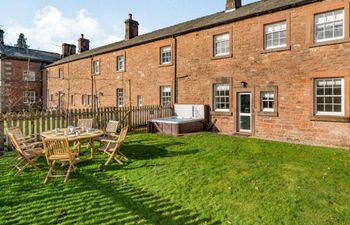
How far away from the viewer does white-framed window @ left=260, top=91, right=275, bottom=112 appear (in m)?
12.4

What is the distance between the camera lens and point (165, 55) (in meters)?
18.0

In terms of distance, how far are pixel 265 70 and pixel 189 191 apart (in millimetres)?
9280

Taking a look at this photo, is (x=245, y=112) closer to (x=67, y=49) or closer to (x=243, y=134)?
(x=243, y=134)

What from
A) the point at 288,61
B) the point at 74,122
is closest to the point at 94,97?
the point at 74,122

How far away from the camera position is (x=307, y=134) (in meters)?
11.2

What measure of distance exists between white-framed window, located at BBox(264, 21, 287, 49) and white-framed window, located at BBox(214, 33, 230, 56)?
232 cm

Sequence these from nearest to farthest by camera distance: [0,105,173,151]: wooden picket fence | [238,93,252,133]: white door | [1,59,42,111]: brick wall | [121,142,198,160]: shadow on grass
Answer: [121,142,198,160]: shadow on grass
[0,105,173,151]: wooden picket fence
[238,93,252,133]: white door
[1,59,42,111]: brick wall

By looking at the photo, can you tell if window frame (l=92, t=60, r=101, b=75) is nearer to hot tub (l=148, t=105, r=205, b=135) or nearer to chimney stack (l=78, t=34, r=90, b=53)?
chimney stack (l=78, t=34, r=90, b=53)

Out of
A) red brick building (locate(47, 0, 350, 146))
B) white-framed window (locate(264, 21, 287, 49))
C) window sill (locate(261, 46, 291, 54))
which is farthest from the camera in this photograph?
white-framed window (locate(264, 21, 287, 49))

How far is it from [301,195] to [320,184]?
3.17 feet

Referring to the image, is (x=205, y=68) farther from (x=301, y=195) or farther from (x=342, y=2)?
(x=301, y=195)

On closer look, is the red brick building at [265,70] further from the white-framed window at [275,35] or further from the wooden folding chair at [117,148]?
the wooden folding chair at [117,148]

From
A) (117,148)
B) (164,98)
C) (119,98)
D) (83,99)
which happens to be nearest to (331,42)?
(117,148)

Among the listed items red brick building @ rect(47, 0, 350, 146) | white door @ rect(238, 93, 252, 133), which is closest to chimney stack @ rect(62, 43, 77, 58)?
red brick building @ rect(47, 0, 350, 146)
